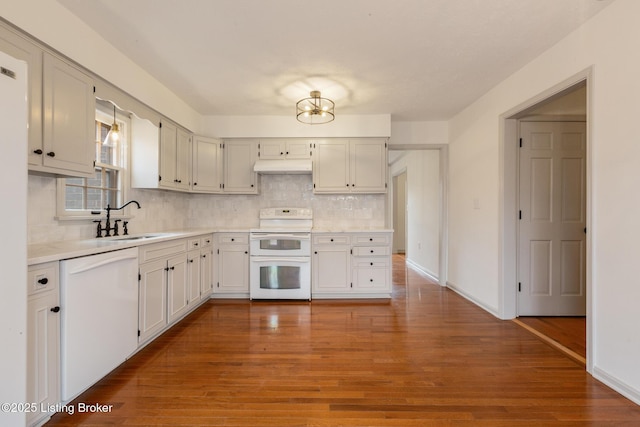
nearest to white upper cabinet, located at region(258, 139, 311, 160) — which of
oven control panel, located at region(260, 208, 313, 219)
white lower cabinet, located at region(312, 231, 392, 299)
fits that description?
oven control panel, located at region(260, 208, 313, 219)

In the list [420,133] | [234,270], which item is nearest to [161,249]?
[234,270]

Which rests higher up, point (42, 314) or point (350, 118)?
point (350, 118)

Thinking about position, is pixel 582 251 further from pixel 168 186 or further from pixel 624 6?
pixel 168 186

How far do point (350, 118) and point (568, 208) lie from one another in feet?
9.02

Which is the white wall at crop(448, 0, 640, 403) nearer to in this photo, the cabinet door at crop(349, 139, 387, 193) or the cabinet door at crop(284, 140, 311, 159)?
the cabinet door at crop(349, 139, 387, 193)

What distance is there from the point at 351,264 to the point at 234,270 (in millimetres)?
1532

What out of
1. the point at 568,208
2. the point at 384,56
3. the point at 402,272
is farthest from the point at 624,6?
the point at 402,272

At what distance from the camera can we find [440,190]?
448 cm

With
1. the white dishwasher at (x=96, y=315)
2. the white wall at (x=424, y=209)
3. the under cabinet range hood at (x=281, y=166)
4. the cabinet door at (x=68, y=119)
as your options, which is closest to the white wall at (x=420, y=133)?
the white wall at (x=424, y=209)

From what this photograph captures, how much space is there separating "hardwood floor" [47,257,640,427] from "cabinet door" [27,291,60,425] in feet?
0.71

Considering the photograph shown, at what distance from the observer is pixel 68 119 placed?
1.97 m

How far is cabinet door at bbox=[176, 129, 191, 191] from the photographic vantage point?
11.6 feet

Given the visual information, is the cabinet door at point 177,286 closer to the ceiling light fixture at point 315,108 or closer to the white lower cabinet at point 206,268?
the white lower cabinet at point 206,268

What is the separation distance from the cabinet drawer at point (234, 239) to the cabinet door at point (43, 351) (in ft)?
7.26
